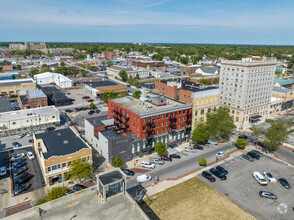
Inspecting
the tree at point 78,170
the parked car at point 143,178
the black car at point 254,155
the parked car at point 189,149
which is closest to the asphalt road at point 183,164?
the parked car at point 143,178

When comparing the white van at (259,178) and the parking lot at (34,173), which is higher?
the white van at (259,178)

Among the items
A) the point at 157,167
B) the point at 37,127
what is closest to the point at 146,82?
the point at 37,127

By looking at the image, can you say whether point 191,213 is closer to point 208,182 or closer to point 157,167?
point 208,182

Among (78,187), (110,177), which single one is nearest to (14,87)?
(78,187)

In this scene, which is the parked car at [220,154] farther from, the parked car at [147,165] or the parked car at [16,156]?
the parked car at [16,156]

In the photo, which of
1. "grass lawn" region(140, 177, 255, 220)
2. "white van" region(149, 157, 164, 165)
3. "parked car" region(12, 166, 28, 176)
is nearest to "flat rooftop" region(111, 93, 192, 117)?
"white van" region(149, 157, 164, 165)

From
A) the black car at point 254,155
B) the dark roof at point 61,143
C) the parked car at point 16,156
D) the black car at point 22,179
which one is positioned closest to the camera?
the black car at point 22,179

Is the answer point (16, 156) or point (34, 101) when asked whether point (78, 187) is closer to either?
point (16, 156)

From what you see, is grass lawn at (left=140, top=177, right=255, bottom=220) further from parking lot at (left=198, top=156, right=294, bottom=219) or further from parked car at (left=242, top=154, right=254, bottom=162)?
parked car at (left=242, top=154, right=254, bottom=162)
